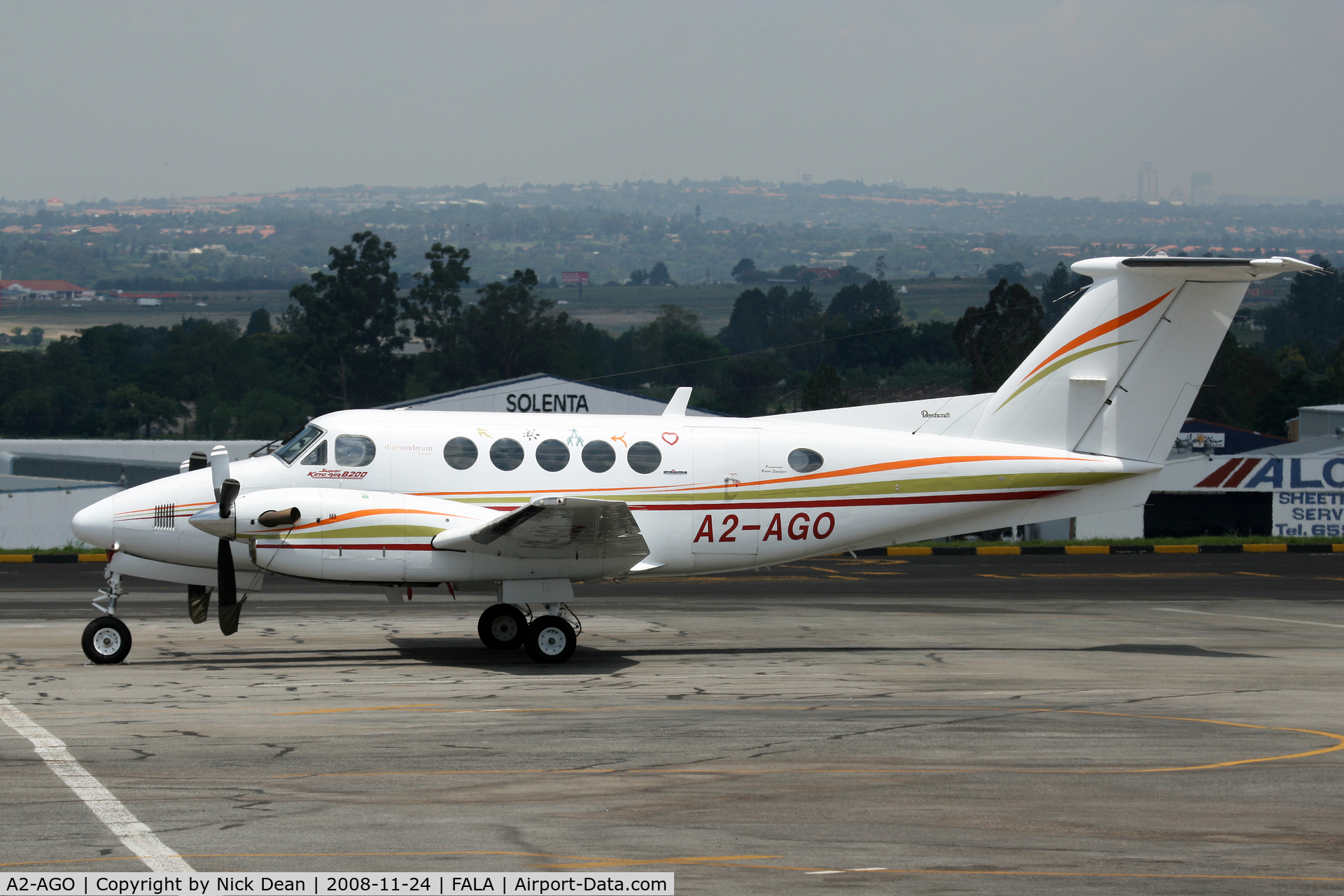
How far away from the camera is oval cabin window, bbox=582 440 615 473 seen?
1545 centimetres

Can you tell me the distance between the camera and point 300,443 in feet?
49.5

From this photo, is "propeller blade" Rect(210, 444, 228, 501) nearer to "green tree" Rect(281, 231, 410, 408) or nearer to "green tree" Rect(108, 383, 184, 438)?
"green tree" Rect(108, 383, 184, 438)

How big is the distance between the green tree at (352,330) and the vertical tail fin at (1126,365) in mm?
81728

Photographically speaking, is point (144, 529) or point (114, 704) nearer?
point (114, 704)

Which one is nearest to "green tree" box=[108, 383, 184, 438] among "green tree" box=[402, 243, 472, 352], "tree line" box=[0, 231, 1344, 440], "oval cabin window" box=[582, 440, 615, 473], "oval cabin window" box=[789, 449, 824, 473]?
"tree line" box=[0, 231, 1344, 440]

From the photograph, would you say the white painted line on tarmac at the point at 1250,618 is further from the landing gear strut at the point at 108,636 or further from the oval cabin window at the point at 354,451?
the landing gear strut at the point at 108,636

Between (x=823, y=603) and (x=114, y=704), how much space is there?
12.1 m

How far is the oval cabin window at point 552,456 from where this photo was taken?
1538 centimetres

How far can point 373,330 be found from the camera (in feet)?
310

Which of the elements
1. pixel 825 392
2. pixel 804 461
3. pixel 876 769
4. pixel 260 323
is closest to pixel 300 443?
pixel 804 461

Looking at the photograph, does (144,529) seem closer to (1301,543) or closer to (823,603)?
(823,603)

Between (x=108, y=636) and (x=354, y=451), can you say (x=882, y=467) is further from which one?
(x=108, y=636)

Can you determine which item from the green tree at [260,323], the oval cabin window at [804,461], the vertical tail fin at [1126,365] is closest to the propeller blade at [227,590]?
the oval cabin window at [804,461]

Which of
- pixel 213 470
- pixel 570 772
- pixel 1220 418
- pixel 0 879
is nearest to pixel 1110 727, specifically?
pixel 570 772
